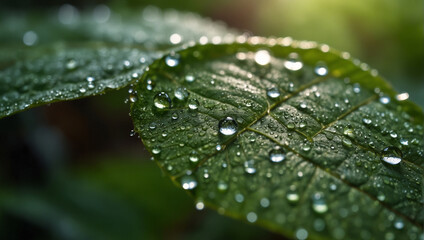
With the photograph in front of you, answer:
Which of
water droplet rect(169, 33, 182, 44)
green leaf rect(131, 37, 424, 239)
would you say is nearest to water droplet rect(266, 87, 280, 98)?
green leaf rect(131, 37, 424, 239)

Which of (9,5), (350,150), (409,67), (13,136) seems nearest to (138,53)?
(350,150)

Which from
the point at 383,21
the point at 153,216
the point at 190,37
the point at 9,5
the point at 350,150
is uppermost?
the point at 383,21

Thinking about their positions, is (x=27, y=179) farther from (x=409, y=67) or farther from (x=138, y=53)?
(x=409, y=67)

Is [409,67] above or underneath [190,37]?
above

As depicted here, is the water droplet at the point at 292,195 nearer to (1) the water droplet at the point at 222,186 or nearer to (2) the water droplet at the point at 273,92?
(1) the water droplet at the point at 222,186

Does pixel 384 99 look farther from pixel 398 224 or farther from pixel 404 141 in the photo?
pixel 398 224

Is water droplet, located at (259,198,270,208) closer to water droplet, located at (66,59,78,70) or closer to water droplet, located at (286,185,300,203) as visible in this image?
water droplet, located at (286,185,300,203)

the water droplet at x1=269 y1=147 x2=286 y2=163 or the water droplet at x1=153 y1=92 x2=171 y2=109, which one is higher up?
the water droplet at x1=153 y1=92 x2=171 y2=109
